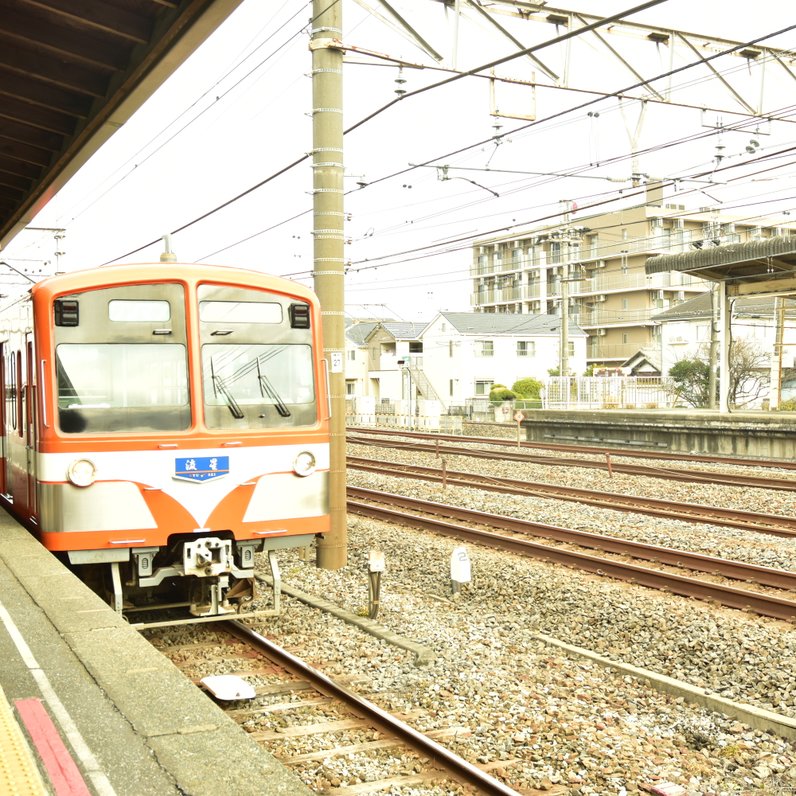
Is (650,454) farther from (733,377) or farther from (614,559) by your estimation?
(733,377)

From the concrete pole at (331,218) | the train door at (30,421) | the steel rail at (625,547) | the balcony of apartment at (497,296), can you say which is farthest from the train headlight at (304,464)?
the balcony of apartment at (497,296)

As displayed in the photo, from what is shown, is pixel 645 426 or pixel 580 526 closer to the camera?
pixel 580 526

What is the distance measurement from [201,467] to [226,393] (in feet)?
A: 2.01

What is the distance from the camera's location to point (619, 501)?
15.1m

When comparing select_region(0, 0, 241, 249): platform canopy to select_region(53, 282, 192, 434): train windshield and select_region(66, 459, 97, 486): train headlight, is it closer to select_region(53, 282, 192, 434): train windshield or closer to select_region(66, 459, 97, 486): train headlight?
select_region(53, 282, 192, 434): train windshield

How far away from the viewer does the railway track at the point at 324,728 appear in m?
4.70

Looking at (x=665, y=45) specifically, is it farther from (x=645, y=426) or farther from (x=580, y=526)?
(x=645, y=426)

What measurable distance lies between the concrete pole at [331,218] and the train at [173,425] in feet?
7.89

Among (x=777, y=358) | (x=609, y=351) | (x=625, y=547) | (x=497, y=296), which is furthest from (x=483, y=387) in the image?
(x=625, y=547)

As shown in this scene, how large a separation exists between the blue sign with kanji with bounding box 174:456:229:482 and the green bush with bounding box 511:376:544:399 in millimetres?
41913

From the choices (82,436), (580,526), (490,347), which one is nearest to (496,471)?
(580,526)

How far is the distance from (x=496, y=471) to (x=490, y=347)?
111 feet

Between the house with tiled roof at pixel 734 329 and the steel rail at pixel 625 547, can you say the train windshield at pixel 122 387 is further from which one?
the house with tiled roof at pixel 734 329

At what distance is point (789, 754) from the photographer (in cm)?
524
